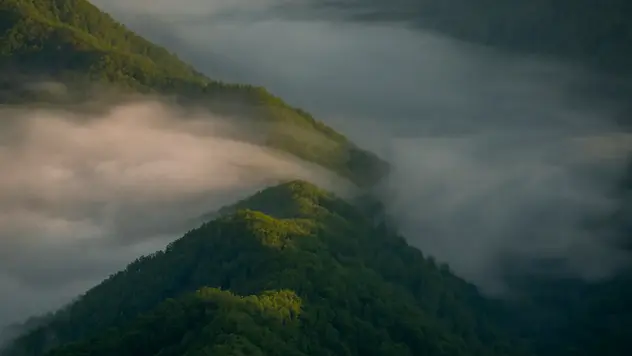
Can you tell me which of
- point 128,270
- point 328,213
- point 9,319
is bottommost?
point 9,319

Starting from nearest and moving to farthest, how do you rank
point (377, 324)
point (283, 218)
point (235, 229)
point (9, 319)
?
point (377, 324) → point (235, 229) → point (283, 218) → point (9, 319)

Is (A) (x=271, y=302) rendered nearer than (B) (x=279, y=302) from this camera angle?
Yes

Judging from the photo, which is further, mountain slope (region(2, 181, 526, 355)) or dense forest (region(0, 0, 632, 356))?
mountain slope (region(2, 181, 526, 355))

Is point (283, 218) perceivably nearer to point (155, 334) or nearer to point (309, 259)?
point (309, 259)

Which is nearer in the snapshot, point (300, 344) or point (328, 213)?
point (300, 344)

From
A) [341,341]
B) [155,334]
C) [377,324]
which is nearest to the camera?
[155,334]

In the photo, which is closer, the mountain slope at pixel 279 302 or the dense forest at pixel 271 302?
the dense forest at pixel 271 302

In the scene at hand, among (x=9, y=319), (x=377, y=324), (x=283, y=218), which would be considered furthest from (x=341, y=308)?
(x=9, y=319)

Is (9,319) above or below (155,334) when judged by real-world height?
below
